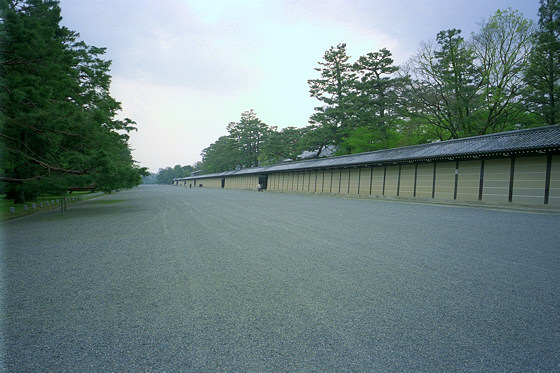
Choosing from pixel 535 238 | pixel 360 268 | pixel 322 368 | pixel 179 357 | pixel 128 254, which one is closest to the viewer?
pixel 322 368

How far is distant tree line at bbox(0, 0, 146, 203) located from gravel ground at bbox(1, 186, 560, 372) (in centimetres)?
538

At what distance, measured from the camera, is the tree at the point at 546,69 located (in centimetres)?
2105

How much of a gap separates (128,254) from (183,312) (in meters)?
2.96

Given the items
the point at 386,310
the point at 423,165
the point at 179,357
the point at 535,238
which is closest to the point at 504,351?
the point at 386,310

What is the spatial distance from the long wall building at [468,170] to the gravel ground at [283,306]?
10.6 metres

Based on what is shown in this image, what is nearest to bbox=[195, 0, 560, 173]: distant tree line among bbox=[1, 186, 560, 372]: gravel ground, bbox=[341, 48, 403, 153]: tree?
bbox=[341, 48, 403, 153]: tree

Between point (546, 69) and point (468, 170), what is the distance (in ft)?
43.0

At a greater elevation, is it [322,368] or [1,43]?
[1,43]

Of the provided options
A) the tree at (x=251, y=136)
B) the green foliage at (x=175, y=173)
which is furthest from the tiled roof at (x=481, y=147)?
the green foliage at (x=175, y=173)

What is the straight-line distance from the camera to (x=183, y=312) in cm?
285

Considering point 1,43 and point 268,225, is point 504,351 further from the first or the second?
point 1,43

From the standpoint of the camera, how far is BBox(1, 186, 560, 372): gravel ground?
2.14 metres

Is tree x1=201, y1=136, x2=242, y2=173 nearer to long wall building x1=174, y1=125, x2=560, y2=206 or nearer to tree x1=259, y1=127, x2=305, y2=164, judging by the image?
tree x1=259, y1=127, x2=305, y2=164

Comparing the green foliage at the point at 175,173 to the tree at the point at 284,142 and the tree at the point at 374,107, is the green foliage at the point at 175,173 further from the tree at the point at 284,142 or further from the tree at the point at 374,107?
the tree at the point at 374,107
